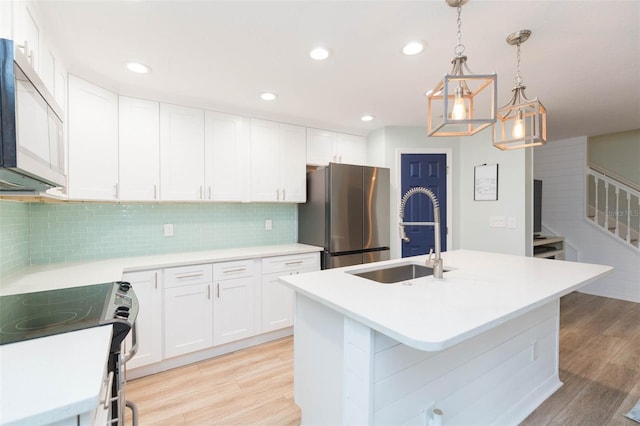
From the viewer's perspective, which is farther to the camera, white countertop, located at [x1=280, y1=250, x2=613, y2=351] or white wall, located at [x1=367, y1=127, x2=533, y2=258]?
white wall, located at [x1=367, y1=127, x2=533, y2=258]

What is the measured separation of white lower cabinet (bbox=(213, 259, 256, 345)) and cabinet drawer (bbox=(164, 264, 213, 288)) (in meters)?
0.07

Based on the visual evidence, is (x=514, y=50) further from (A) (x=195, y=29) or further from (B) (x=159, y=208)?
(B) (x=159, y=208)

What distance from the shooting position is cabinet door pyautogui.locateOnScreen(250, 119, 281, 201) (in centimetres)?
305

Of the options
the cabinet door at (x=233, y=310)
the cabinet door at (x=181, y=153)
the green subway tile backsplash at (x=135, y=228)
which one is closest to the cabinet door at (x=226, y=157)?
the cabinet door at (x=181, y=153)

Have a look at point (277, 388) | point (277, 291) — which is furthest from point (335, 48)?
point (277, 388)

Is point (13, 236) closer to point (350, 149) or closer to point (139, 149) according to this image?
point (139, 149)

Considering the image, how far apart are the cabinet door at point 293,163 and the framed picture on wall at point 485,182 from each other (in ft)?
7.17

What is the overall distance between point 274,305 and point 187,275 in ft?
2.93

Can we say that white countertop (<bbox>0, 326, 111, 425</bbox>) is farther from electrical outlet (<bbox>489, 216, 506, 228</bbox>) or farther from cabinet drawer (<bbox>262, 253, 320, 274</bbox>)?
electrical outlet (<bbox>489, 216, 506, 228</bbox>)

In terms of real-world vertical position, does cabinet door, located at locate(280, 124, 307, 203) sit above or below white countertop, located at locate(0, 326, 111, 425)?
above

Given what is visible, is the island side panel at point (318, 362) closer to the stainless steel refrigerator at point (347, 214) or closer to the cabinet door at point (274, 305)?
the cabinet door at point (274, 305)

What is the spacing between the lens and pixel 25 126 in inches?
34.3

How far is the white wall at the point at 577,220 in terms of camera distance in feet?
13.2

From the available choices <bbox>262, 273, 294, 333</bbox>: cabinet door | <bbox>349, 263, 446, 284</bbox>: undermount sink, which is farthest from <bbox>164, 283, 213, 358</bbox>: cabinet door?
<bbox>349, 263, 446, 284</bbox>: undermount sink
